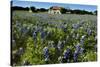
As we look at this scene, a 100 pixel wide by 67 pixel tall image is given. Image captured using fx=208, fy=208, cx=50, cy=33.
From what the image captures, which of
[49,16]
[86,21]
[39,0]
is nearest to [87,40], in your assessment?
[86,21]

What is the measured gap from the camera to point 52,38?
2.22 metres

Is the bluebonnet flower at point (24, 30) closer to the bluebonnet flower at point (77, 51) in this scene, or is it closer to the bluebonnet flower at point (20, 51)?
the bluebonnet flower at point (20, 51)

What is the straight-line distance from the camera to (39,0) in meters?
2.19

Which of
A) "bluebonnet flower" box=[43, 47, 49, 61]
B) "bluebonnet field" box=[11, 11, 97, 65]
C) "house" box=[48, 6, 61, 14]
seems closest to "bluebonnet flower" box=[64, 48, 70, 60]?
"bluebonnet field" box=[11, 11, 97, 65]

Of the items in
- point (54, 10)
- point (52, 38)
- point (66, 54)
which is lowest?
point (66, 54)

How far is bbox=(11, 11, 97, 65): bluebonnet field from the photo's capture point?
2090mm

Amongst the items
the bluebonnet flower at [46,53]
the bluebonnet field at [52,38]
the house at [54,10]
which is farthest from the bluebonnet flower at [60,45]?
the house at [54,10]

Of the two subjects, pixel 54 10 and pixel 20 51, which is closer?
pixel 20 51

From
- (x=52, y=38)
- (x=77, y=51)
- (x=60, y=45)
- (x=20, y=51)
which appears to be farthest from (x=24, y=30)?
(x=77, y=51)

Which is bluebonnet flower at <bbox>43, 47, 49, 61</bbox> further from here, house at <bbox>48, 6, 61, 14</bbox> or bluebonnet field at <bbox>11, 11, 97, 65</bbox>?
house at <bbox>48, 6, 61, 14</bbox>

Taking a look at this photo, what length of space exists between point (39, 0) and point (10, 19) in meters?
0.37

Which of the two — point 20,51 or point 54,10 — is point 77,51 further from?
point 20,51

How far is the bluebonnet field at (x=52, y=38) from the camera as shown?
2090 millimetres
